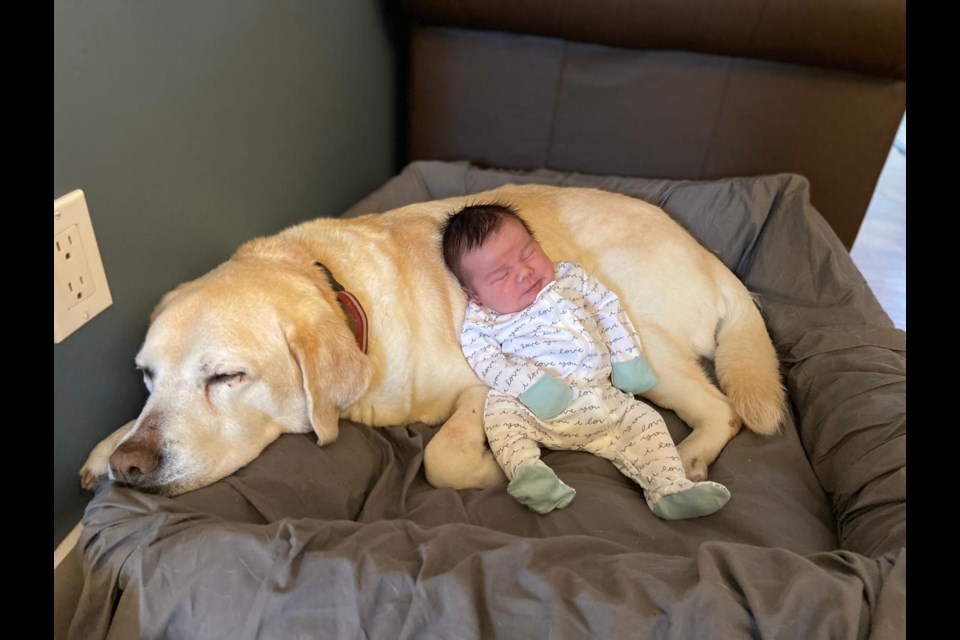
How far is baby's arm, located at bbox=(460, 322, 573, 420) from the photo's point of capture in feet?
4.72

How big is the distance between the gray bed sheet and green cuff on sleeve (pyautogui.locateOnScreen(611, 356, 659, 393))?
0.16 metres

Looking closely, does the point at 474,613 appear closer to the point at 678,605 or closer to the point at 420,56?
the point at 678,605

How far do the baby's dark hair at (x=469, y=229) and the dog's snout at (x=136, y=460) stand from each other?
0.76 meters

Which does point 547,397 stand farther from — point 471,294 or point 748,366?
point 748,366

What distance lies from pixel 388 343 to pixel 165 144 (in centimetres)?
66

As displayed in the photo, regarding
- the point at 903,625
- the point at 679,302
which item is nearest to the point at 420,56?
the point at 679,302

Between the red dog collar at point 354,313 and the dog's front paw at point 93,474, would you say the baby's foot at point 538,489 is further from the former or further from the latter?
the dog's front paw at point 93,474

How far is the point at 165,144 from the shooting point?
138 cm

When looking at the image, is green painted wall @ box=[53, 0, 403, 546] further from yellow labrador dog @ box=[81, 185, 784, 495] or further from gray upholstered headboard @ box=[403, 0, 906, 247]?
gray upholstered headboard @ box=[403, 0, 906, 247]

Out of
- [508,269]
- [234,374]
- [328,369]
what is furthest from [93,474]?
[508,269]

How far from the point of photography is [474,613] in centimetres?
89

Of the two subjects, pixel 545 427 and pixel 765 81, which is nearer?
pixel 545 427

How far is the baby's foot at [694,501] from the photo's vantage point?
1.27 metres
